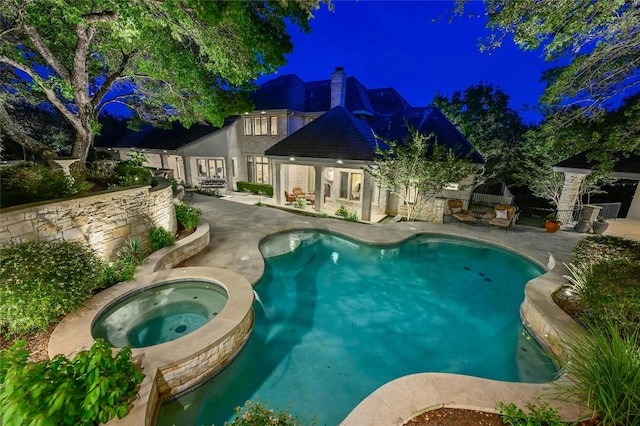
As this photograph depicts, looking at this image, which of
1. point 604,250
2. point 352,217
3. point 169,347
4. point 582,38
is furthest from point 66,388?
point 352,217

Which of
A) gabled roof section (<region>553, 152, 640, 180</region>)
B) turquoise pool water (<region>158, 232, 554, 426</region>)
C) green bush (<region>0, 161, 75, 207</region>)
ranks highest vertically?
gabled roof section (<region>553, 152, 640, 180</region>)

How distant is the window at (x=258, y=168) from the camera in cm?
A: 1995

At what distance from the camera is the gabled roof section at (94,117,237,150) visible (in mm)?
20188

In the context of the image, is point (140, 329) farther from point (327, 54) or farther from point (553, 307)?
point (327, 54)

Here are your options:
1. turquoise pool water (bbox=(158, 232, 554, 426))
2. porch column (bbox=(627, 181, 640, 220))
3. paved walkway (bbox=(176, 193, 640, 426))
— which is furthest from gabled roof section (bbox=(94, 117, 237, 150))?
porch column (bbox=(627, 181, 640, 220))

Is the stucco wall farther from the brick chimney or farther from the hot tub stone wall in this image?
the brick chimney

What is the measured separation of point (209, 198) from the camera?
691 inches

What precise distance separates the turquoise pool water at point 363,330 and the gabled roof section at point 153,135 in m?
14.0

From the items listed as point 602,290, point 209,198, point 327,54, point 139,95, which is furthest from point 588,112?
point 327,54

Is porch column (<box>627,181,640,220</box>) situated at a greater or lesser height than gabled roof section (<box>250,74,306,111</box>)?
lesser

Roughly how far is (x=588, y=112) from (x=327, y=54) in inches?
7403

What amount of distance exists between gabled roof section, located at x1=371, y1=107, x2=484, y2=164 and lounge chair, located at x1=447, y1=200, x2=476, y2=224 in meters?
2.23

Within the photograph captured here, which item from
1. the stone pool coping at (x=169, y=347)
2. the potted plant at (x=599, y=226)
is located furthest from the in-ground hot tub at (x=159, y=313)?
the potted plant at (x=599, y=226)

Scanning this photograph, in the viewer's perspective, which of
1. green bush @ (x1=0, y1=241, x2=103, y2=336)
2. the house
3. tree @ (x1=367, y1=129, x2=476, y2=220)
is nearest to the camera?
green bush @ (x1=0, y1=241, x2=103, y2=336)
